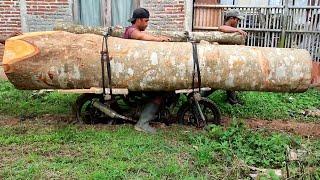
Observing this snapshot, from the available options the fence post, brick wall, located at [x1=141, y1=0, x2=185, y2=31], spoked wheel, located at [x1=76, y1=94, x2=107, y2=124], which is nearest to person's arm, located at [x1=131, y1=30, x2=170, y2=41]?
spoked wheel, located at [x1=76, y1=94, x2=107, y2=124]

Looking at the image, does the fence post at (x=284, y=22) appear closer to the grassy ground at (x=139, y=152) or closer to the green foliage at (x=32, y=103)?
the grassy ground at (x=139, y=152)

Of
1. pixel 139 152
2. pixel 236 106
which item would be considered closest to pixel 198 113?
pixel 139 152

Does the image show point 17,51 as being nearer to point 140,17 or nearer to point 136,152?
point 140,17

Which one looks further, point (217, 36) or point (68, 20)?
point (68, 20)

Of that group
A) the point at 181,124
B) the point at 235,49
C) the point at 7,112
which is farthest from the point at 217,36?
the point at 7,112

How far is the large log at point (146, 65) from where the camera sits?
206 inches

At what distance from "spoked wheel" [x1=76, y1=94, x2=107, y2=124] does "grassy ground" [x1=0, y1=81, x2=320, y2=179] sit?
0.21 m

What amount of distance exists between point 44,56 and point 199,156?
2413 millimetres

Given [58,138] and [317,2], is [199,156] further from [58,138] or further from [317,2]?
[317,2]

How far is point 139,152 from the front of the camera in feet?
15.6

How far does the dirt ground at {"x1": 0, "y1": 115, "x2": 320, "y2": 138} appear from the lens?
589 cm

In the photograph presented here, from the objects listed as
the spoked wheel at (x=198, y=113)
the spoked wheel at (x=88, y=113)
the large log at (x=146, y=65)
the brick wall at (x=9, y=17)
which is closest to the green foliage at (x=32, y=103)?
the spoked wheel at (x=88, y=113)

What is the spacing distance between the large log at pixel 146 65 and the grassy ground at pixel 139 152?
2.24 ft

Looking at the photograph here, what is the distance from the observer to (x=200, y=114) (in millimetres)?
5672
